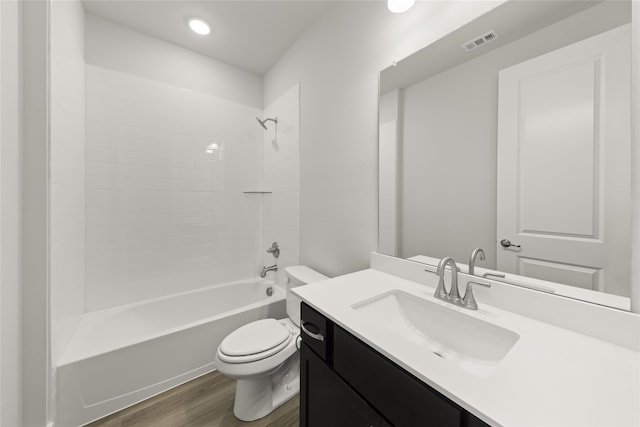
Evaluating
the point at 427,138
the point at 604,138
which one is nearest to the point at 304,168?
the point at 427,138

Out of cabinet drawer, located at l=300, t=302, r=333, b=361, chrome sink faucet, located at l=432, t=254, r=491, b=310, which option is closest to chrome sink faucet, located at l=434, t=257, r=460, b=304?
chrome sink faucet, located at l=432, t=254, r=491, b=310

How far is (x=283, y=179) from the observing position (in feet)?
7.41

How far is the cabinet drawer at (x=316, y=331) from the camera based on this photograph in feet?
2.76

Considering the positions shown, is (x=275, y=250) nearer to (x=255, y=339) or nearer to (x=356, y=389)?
(x=255, y=339)

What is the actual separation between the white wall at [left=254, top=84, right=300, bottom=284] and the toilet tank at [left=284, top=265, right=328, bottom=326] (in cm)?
32

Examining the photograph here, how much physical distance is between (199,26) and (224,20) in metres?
0.23

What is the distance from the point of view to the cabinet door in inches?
28.0

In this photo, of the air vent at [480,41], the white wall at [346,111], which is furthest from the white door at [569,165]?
the white wall at [346,111]

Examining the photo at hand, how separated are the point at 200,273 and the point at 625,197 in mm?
2653

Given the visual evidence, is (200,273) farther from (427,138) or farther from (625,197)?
(625,197)

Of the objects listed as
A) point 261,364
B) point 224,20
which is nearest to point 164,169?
point 224,20

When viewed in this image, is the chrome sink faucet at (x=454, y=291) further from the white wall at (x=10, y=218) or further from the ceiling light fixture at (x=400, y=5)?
the white wall at (x=10, y=218)

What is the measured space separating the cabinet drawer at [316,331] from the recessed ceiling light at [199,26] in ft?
7.21

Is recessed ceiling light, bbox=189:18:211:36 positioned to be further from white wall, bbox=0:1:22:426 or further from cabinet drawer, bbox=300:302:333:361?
cabinet drawer, bbox=300:302:333:361
